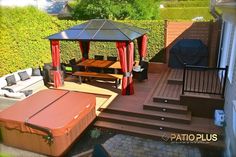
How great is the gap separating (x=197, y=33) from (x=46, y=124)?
8.91 m

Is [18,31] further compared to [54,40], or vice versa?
[18,31]

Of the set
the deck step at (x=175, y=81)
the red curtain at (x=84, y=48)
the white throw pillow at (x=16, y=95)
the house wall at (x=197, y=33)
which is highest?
the house wall at (x=197, y=33)

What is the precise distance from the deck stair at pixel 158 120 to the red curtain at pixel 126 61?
1200 millimetres

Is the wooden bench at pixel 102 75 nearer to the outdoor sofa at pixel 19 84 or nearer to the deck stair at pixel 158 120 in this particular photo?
the outdoor sofa at pixel 19 84

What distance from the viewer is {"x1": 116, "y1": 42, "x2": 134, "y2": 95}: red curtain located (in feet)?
29.2

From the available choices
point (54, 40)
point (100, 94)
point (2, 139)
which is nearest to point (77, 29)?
point (54, 40)

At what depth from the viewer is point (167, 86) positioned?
955 cm

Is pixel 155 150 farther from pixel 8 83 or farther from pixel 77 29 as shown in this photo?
pixel 8 83

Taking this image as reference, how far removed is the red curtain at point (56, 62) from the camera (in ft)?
33.0

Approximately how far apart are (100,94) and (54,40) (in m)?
3.11

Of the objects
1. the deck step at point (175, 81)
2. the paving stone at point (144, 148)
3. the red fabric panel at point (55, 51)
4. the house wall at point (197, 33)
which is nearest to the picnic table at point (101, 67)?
the red fabric panel at point (55, 51)

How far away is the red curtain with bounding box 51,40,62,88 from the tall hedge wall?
77 cm

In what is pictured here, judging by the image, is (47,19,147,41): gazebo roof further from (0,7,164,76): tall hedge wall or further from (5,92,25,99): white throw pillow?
(5,92,25,99): white throw pillow

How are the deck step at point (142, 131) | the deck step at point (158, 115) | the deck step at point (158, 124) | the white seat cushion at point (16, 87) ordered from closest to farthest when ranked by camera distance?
the deck step at point (142, 131) → the deck step at point (158, 124) → the deck step at point (158, 115) → the white seat cushion at point (16, 87)
